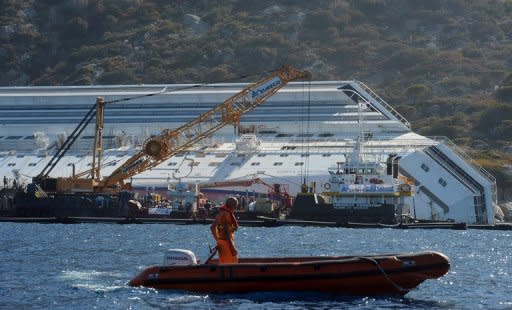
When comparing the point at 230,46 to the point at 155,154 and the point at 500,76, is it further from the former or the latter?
the point at 155,154

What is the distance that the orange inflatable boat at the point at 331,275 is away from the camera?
42.0 m

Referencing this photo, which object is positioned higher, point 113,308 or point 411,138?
point 411,138

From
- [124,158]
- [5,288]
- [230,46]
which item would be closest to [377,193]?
[124,158]

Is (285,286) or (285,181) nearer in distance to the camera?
(285,286)

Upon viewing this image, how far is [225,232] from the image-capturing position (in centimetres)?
4247

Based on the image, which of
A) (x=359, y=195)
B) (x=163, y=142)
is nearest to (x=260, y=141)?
(x=163, y=142)

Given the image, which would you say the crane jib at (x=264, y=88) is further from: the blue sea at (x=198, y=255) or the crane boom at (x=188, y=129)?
the blue sea at (x=198, y=255)

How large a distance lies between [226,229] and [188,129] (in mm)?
64702

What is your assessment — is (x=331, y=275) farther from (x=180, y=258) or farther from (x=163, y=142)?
(x=163, y=142)

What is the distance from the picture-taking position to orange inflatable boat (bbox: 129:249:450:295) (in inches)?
1652

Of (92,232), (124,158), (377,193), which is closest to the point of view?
(92,232)

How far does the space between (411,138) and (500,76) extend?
7894 cm

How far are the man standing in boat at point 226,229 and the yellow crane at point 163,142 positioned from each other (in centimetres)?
5594

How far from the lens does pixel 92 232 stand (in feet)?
247
